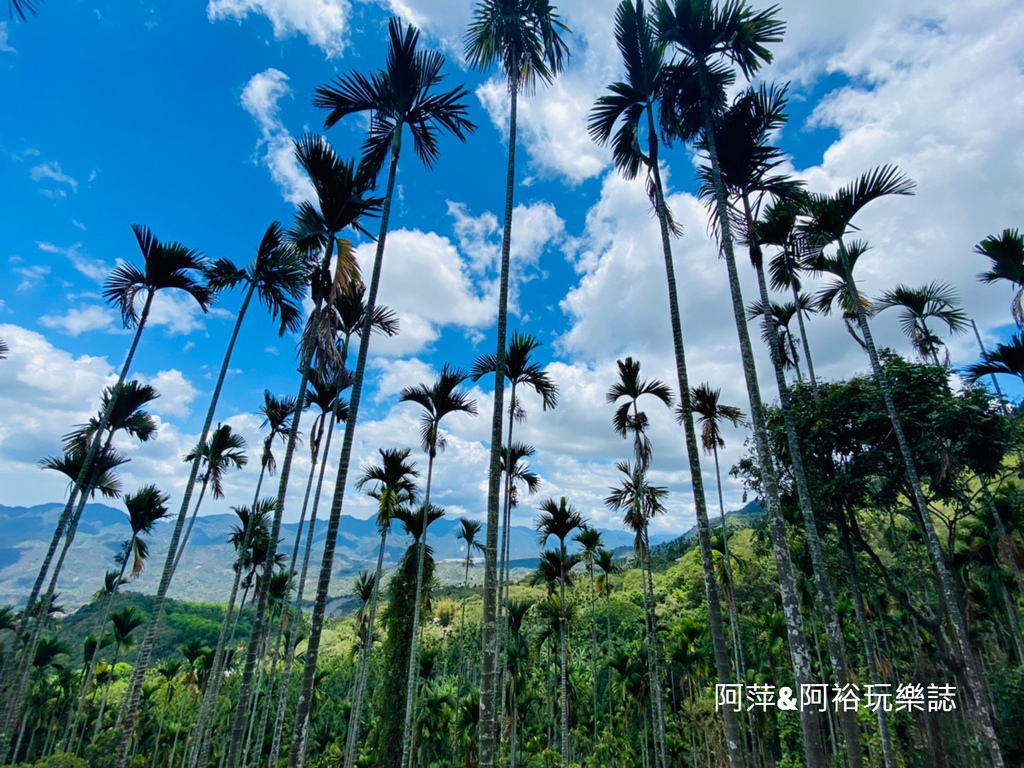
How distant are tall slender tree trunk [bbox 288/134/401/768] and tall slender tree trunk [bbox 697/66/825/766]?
703cm

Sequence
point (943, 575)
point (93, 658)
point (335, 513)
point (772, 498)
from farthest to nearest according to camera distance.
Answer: point (93, 658) < point (943, 575) < point (335, 513) < point (772, 498)

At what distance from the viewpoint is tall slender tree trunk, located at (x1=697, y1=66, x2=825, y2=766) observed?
6670 millimetres

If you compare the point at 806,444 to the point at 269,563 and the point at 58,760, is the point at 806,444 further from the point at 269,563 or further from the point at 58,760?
the point at 58,760

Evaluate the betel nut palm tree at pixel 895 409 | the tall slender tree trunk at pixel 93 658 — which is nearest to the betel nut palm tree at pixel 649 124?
the betel nut palm tree at pixel 895 409

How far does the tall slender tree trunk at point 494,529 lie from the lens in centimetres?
646

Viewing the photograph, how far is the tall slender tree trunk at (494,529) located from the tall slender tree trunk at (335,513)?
8.16 ft

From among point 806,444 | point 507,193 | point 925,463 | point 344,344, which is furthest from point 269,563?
point 925,463

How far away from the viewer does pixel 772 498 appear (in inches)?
286

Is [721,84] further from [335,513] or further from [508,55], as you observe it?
[335,513]

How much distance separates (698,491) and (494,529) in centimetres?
391

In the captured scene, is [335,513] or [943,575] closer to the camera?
[335,513]

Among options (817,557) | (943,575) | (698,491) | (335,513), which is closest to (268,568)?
(335,513)

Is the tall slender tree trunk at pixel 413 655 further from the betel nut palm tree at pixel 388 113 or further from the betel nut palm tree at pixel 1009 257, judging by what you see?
the betel nut palm tree at pixel 1009 257

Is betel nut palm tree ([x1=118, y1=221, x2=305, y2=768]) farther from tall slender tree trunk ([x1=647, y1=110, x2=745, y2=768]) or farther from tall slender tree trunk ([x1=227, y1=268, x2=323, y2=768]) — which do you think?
tall slender tree trunk ([x1=647, y1=110, x2=745, y2=768])
